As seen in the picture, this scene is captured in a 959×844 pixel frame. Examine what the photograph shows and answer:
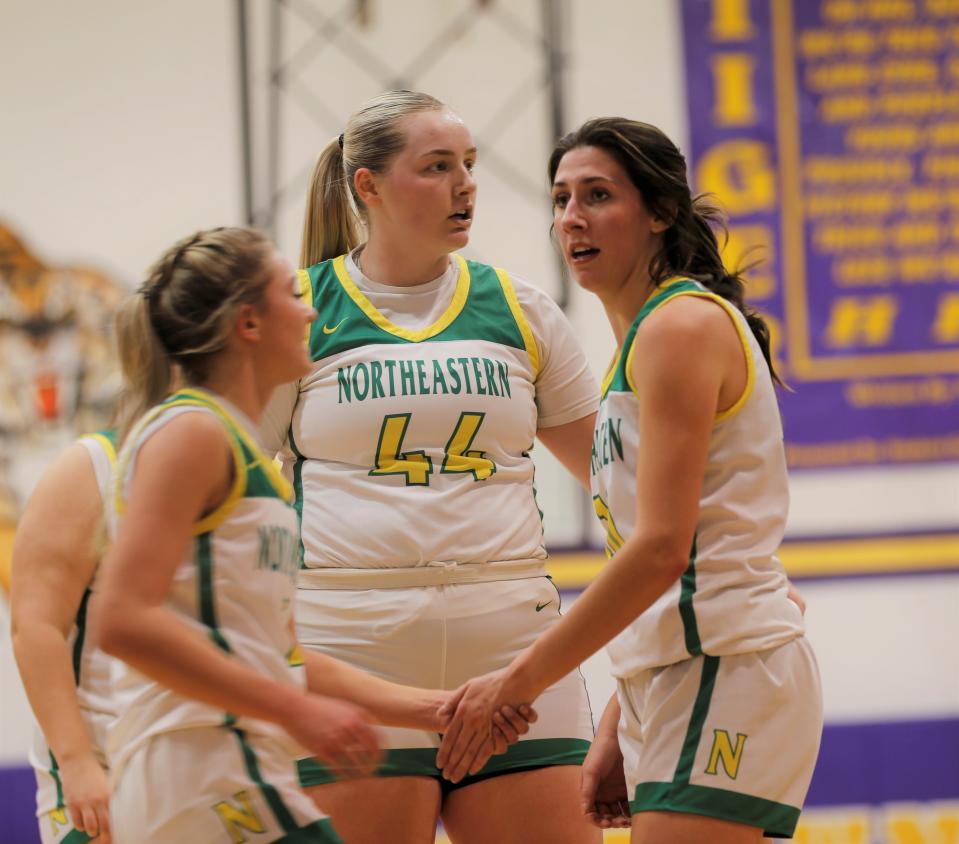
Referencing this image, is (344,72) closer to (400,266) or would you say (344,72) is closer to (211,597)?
(400,266)

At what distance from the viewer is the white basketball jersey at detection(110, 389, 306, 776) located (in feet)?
4.62

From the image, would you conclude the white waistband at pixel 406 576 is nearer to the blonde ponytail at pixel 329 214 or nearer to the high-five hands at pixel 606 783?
the high-five hands at pixel 606 783

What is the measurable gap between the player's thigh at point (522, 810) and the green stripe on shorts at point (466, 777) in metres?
0.01

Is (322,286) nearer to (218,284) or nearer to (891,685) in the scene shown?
(218,284)

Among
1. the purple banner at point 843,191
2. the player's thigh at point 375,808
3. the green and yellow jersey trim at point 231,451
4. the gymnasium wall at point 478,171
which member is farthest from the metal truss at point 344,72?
the green and yellow jersey trim at point 231,451

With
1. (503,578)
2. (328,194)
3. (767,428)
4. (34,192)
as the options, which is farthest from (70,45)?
(767,428)

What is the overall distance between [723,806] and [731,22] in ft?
10.2

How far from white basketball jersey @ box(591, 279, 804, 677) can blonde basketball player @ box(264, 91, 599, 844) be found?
1.34 feet

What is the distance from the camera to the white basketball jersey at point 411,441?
2.05 meters

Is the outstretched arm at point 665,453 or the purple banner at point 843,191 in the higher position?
the purple banner at point 843,191

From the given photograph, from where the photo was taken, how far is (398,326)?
2146 mm

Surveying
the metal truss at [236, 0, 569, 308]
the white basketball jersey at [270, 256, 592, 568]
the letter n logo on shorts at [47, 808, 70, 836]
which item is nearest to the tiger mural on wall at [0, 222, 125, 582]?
the metal truss at [236, 0, 569, 308]

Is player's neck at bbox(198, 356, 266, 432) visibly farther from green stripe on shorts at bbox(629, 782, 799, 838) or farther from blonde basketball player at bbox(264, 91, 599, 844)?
green stripe on shorts at bbox(629, 782, 799, 838)

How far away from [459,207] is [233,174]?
2103mm
